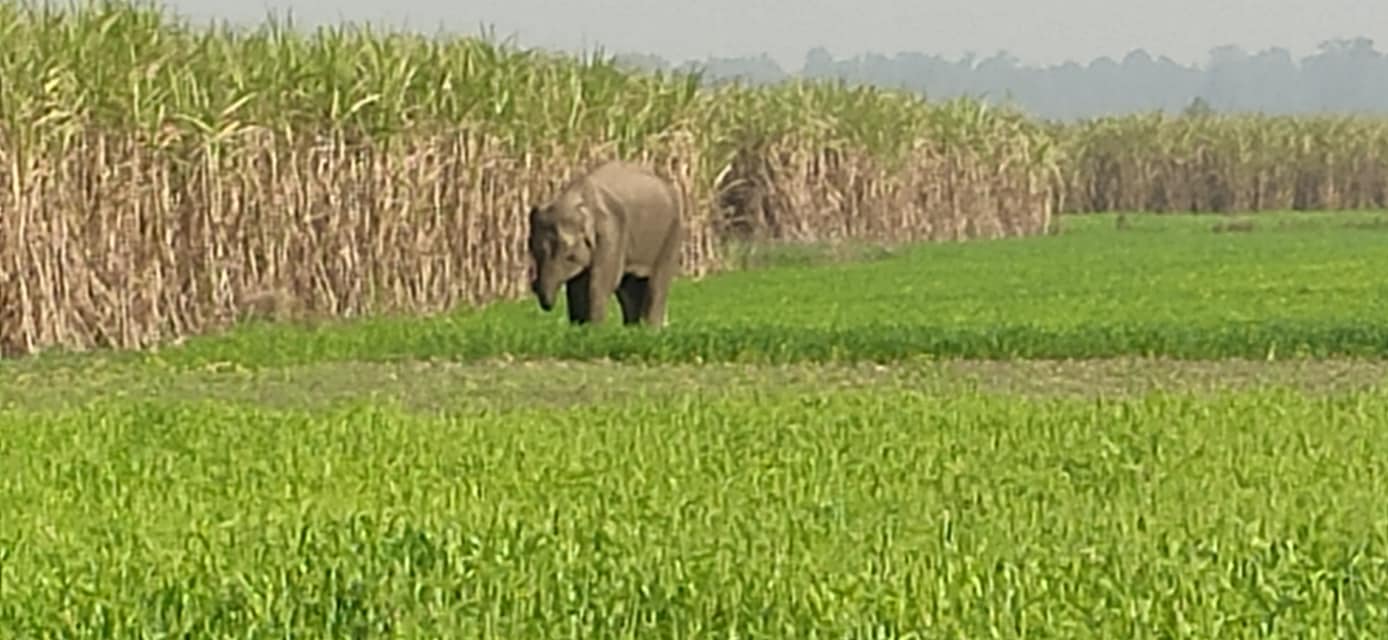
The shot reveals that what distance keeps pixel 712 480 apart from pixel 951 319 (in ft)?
31.3

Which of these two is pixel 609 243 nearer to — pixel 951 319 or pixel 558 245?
pixel 558 245

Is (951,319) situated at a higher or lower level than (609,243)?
lower

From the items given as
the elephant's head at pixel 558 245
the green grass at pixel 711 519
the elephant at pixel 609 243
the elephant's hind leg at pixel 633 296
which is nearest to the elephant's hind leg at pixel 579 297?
the elephant at pixel 609 243

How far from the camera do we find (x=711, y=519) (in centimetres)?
808

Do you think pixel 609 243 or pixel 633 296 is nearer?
pixel 609 243

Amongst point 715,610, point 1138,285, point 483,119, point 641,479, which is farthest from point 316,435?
point 1138,285

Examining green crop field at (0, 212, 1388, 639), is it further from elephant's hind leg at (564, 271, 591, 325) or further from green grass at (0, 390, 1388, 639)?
elephant's hind leg at (564, 271, 591, 325)

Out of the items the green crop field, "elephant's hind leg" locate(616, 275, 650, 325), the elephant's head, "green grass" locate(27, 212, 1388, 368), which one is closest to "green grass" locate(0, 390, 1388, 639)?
the green crop field

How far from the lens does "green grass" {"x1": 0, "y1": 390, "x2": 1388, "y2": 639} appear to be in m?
6.35

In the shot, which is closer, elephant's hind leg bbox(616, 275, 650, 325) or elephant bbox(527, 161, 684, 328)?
elephant bbox(527, 161, 684, 328)

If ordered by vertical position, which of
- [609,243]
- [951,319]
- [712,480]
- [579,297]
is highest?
[609,243]

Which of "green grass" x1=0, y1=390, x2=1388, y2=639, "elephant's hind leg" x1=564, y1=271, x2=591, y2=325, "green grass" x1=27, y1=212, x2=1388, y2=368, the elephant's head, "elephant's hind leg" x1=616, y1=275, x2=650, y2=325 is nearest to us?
"green grass" x1=0, y1=390, x2=1388, y2=639

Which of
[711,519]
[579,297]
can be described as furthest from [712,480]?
[579,297]

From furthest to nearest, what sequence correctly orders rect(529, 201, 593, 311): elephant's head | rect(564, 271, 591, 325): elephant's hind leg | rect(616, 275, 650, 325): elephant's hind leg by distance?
rect(616, 275, 650, 325): elephant's hind leg
rect(564, 271, 591, 325): elephant's hind leg
rect(529, 201, 593, 311): elephant's head
